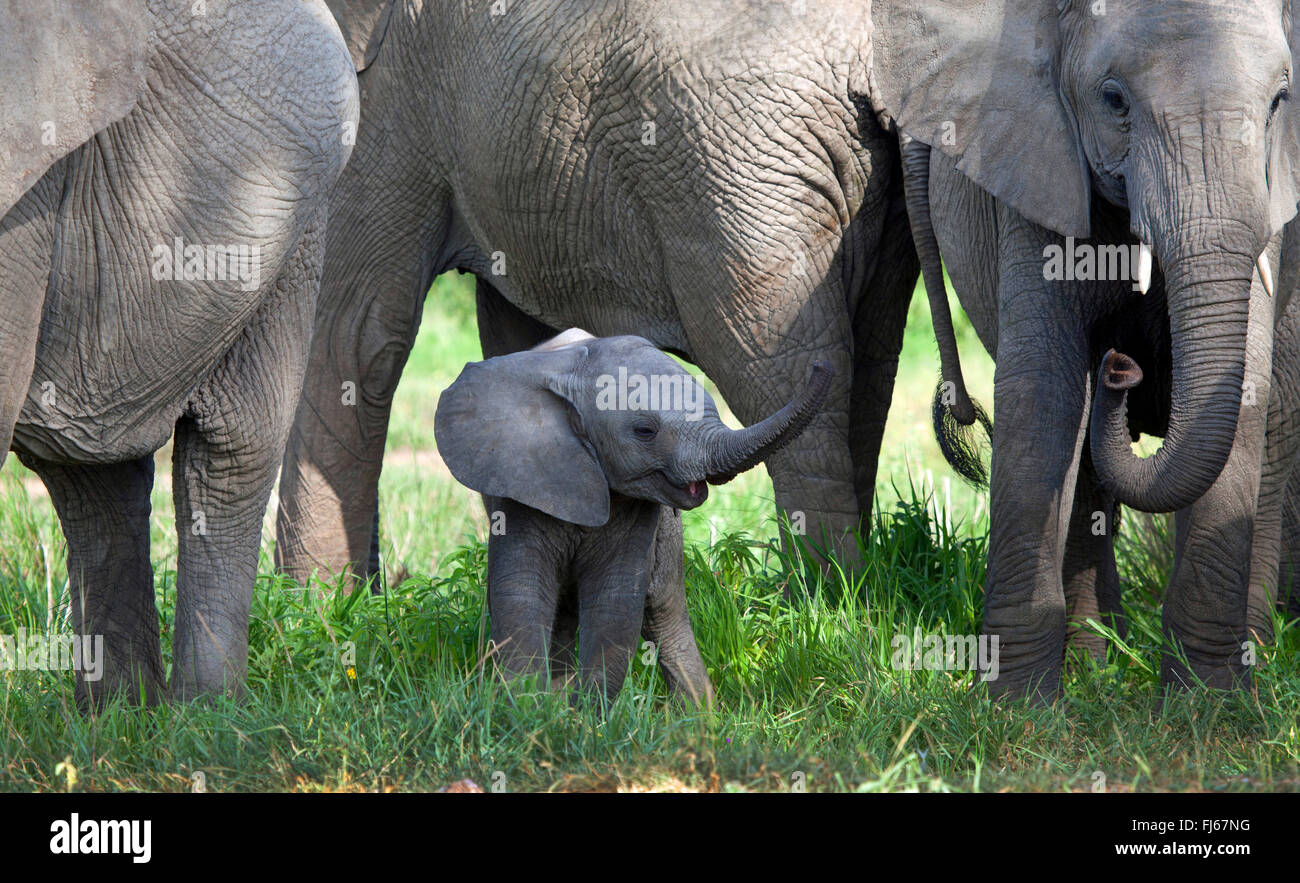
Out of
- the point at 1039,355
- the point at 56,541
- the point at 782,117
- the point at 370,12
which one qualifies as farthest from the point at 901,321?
the point at 56,541

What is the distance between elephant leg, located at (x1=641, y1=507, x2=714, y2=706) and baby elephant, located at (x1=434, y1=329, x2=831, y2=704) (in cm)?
3

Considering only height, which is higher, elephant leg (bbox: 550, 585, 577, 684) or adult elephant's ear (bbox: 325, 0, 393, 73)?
adult elephant's ear (bbox: 325, 0, 393, 73)

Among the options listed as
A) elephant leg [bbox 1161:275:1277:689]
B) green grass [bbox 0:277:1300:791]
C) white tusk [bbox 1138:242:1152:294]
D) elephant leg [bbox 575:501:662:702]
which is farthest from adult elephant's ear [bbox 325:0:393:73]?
elephant leg [bbox 1161:275:1277:689]

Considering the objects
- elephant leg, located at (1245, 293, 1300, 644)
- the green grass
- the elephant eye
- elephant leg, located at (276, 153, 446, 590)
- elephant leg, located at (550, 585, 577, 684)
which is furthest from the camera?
elephant leg, located at (276, 153, 446, 590)

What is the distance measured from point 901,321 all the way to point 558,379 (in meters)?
1.59

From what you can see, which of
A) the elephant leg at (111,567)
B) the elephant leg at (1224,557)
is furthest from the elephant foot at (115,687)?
the elephant leg at (1224,557)

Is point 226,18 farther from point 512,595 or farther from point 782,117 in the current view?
point 782,117

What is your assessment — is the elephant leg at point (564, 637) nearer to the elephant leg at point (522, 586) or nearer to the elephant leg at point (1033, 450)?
the elephant leg at point (522, 586)

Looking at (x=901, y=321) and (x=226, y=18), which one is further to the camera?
(x=901, y=321)

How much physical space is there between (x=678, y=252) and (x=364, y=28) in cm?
148

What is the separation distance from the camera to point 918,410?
1122cm

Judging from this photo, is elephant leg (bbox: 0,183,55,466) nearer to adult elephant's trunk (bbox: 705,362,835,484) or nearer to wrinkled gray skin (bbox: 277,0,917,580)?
adult elephant's trunk (bbox: 705,362,835,484)

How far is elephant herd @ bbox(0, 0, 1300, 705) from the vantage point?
414cm

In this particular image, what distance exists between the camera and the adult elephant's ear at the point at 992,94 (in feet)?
15.1
